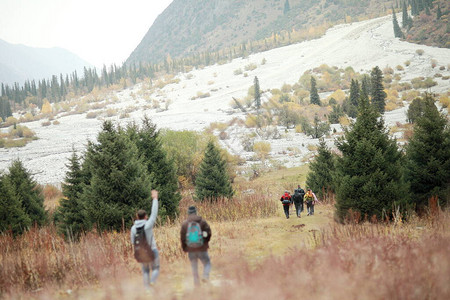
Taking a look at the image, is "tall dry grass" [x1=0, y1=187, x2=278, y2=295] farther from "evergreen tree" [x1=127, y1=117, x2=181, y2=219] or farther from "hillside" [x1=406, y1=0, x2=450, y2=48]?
"hillside" [x1=406, y1=0, x2=450, y2=48]

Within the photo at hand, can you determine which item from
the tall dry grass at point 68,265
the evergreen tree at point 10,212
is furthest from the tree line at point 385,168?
the evergreen tree at point 10,212

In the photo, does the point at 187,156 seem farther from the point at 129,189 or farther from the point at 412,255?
the point at 412,255

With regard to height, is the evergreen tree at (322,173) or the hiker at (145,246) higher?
the hiker at (145,246)

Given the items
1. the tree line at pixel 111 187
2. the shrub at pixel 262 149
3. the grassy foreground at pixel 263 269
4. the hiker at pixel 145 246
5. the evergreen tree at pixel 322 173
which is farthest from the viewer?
the shrub at pixel 262 149

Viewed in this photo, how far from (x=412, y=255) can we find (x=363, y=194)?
6019mm

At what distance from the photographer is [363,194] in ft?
36.9

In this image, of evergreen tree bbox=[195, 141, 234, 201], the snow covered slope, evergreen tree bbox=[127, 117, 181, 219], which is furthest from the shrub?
evergreen tree bbox=[127, 117, 181, 219]

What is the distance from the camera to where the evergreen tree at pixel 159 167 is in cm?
1642

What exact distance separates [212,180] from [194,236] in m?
16.2

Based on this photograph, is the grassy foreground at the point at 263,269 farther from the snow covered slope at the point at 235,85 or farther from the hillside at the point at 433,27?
the hillside at the point at 433,27

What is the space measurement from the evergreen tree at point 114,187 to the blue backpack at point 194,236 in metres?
5.89

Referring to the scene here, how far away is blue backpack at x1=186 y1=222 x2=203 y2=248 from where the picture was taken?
5898 mm

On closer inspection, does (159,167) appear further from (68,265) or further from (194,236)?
(194,236)

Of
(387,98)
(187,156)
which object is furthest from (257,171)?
(387,98)
